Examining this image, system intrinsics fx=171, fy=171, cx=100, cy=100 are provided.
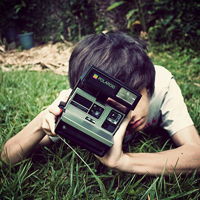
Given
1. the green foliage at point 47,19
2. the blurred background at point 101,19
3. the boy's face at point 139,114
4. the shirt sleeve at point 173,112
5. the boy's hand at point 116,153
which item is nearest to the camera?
the boy's hand at point 116,153

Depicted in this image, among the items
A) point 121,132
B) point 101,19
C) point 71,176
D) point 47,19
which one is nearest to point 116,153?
point 121,132

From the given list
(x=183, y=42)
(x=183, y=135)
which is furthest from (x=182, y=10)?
(x=183, y=135)

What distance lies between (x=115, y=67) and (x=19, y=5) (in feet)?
24.9

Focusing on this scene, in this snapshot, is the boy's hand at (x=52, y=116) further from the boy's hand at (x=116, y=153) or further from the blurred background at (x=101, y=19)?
the blurred background at (x=101, y=19)

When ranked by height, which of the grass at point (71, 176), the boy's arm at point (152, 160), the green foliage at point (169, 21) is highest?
the green foliage at point (169, 21)

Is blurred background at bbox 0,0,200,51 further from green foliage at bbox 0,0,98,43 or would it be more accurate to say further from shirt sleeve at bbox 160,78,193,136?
shirt sleeve at bbox 160,78,193,136

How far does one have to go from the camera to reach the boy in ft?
3.50

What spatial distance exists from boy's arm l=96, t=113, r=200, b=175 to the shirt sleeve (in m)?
0.20

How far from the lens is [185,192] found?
1004 millimetres

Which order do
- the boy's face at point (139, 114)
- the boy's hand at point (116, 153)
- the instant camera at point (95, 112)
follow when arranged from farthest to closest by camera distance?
the boy's face at point (139, 114), the boy's hand at point (116, 153), the instant camera at point (95, 112)

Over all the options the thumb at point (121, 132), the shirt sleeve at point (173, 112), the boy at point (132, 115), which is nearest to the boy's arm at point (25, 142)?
the boy at point (132, 115)

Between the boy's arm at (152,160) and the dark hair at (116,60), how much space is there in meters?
0.34

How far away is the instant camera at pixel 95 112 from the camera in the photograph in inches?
34.0

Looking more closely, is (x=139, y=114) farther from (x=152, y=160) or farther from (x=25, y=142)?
(x=25, y=142)
